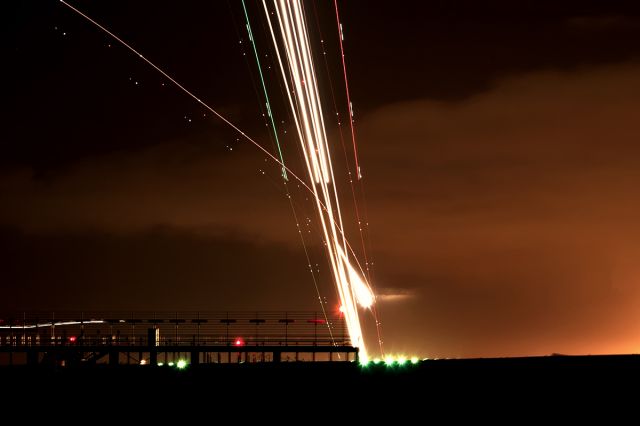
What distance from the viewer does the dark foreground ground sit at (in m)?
29.4

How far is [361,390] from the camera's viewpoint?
1305 inches

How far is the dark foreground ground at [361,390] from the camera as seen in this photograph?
2936cm

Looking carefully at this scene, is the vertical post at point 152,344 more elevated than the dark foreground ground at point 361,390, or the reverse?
the vertical post at point 152,344

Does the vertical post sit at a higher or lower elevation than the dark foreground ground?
higher

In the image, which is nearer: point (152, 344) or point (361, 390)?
point (361, 390)

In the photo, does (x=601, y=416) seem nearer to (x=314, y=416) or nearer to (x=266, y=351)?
(x=314, y=416)

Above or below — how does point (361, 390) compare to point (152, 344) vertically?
below

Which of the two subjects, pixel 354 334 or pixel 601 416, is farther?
pixel 354 334

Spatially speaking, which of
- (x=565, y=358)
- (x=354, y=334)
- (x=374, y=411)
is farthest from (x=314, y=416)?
(x=354, y=334)

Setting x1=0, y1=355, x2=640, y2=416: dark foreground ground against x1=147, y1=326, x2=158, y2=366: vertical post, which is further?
x1=147, y1=326, x2=158, y2=366: vertical post

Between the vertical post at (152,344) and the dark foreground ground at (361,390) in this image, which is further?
the vertical post at (152,344)

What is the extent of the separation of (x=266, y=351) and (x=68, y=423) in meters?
34.5

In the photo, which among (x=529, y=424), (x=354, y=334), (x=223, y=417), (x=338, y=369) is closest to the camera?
(x=529, y=424)

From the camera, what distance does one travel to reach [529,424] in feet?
87.8
